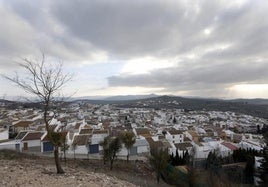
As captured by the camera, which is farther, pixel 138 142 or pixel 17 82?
pixel 138 142

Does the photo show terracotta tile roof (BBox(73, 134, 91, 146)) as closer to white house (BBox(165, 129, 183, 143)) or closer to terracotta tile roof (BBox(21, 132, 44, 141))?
terracotta tile roof (BBox(21, 132, 44, 141))

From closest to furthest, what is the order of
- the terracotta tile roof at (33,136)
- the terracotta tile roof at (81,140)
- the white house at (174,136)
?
the terracotta tile roof at (33,136), the terracotta tile roof at (81,140), the white house at (174,136)

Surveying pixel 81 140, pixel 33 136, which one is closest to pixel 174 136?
pixel 81 140

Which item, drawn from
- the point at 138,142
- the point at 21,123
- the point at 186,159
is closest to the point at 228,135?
the point at 138,142

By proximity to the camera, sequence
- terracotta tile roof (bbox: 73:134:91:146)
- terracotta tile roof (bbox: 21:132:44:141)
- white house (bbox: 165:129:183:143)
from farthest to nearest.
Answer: white house (bbox: 165:129:183:143) → terracotta tile roof (bbox: 73:134:91:146) → terracotta tile roof (bbox: 21:132:44:141)

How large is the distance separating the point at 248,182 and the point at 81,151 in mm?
19099

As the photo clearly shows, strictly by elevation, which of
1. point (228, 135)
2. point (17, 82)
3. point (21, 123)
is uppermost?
point (17, 82)

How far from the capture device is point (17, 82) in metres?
8.88

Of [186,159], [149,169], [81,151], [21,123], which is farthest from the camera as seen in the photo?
[21,123]

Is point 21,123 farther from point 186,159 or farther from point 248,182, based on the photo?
point 248,182

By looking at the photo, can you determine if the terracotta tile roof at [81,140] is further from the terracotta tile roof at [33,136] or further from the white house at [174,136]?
the white house at [174,136]

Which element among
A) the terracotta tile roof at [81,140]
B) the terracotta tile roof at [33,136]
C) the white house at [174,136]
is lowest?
the white house at [174,136]

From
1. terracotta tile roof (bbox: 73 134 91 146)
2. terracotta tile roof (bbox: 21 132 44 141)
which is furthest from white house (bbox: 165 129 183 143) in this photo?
terracotta tile roof (bbox: 21 132 44 141)

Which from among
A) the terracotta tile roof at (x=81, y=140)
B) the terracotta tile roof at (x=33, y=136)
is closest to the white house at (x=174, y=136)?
the terracotta tile roof at (x=81, y=140)
